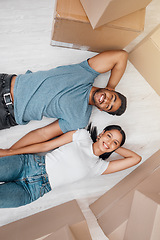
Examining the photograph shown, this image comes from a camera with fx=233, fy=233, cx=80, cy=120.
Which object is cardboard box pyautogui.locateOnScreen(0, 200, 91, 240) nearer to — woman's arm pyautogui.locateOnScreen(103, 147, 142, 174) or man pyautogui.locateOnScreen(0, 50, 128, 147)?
woman's arm pyautogui.locateOnScreen(103, 147, 142, 174)

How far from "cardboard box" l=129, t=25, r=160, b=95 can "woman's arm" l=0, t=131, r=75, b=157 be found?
71 centimetres

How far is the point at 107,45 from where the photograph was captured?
62.6 inches

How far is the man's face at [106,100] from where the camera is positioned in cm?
140

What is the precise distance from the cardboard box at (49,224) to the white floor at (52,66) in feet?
0.38

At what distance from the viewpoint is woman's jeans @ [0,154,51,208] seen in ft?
4.57

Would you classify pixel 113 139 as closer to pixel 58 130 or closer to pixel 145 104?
pixel 58 130

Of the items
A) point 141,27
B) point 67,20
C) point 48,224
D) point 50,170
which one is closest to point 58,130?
point 50,170

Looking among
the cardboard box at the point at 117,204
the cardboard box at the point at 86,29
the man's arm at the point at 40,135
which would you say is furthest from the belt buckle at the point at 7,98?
the cardboard box at the point at 117,204

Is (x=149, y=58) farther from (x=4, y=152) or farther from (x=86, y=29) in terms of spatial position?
(x=4, y=152)

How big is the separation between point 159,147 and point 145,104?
14.0 inches

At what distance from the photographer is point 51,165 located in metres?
1.45

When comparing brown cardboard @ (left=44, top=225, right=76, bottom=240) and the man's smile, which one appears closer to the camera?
brown cardboard @ (left=44, top=225, right=76, bottom=240)

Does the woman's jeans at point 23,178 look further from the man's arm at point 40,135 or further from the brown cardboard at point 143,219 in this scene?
the brown cardboard at point 143,219

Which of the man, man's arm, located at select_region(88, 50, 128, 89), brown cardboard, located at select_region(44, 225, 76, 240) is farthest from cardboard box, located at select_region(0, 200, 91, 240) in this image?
man's arm, located at select_region(88, 50, 128, 89)
